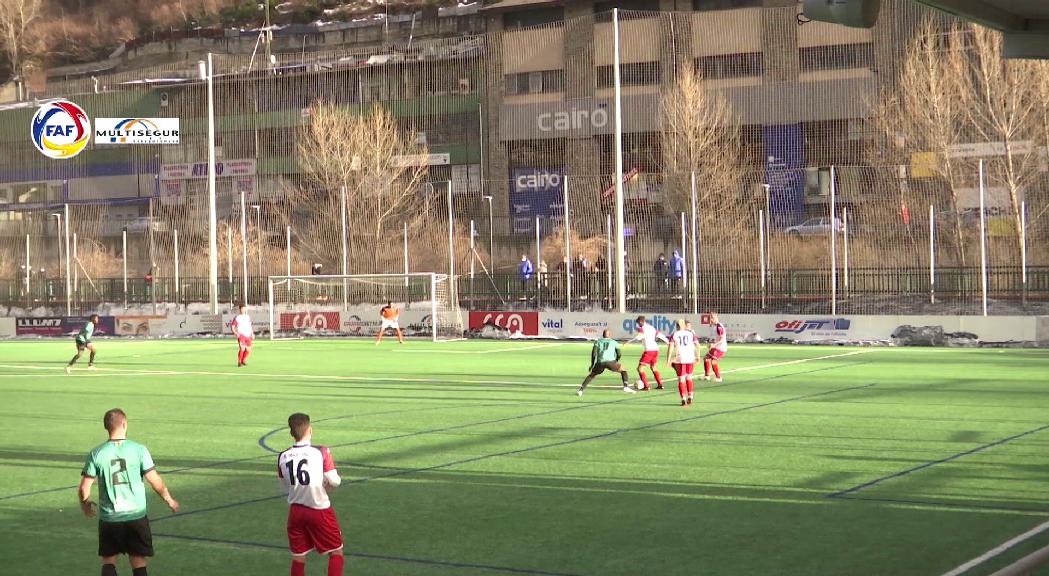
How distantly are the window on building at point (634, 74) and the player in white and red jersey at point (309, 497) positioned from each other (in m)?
66.1

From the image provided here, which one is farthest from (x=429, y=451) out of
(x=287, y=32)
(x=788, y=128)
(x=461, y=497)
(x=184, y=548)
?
(x=287, y=32)

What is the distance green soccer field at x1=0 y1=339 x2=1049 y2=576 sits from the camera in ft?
37.5

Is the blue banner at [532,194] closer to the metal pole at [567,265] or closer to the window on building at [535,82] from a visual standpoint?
the window on building at [535,82]

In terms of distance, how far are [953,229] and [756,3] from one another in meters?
34.0

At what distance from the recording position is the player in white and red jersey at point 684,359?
75.9 feet

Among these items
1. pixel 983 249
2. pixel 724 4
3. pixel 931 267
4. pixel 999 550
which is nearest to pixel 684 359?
pixel 999 550

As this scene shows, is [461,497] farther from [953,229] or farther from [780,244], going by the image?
[953,229]

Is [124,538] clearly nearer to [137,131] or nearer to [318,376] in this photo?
[318,376]

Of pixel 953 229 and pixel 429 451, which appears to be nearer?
pixel 429 451

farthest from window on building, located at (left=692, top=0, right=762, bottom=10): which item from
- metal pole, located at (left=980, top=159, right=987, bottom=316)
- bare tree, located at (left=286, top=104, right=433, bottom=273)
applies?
metal pole, located at (left=980, top=159, right=987, bottom=316)

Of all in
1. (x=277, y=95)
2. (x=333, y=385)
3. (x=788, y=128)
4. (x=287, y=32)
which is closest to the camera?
(x=333, y=385)

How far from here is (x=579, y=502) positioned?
13844 mm

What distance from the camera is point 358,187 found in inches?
2645

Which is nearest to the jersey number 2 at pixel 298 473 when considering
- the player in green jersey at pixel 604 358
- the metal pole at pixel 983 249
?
the player in green jersey at pixel 604 358
